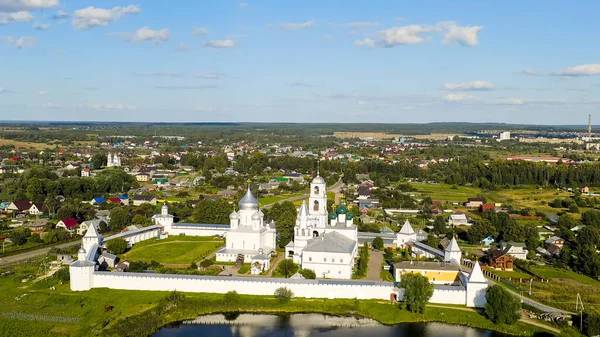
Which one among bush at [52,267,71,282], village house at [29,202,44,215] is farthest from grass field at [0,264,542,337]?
village house at [29,202,44,215]

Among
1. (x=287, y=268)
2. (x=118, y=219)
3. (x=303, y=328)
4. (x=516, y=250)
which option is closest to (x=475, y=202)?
(x=516, y=250)

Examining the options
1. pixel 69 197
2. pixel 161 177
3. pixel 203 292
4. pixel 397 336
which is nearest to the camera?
pixel 397 336

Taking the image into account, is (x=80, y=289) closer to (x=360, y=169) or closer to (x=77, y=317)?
(x=77, y=317)

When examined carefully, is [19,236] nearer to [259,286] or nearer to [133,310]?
[133,310]

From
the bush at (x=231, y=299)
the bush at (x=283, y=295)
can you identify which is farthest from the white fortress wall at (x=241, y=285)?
the bush at (x=231, y=299)

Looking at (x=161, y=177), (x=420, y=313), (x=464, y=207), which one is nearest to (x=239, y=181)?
(x=161, y=177)

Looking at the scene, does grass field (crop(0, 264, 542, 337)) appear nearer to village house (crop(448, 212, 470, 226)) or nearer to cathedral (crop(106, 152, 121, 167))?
village house (crop(448, 212, 470, 226))
